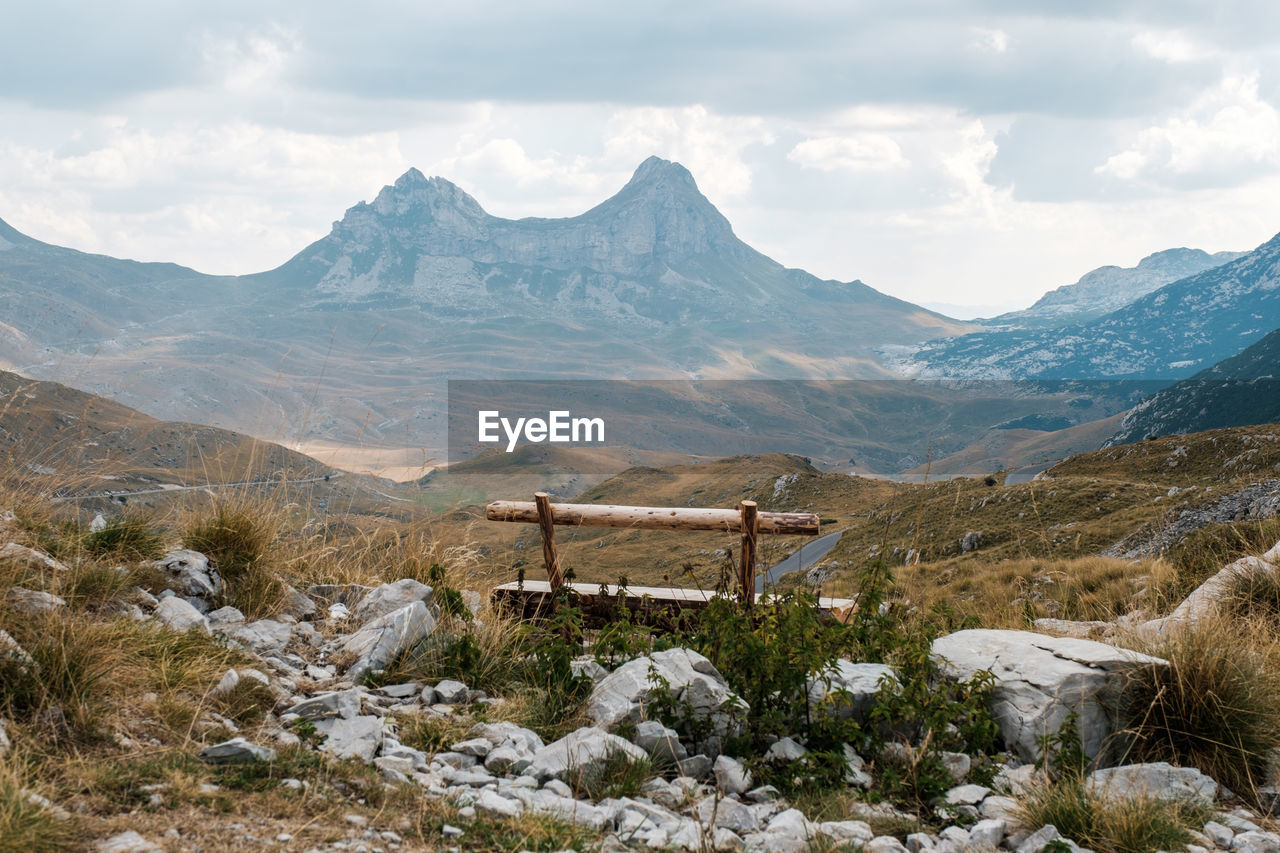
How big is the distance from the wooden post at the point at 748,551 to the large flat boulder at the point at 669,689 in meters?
1.74

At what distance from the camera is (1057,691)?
6438 mm

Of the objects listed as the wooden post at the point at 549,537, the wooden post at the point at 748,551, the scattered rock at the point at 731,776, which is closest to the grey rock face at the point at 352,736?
the scattered rock at the point at 731,776

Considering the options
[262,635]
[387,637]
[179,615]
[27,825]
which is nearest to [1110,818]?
[387,637]

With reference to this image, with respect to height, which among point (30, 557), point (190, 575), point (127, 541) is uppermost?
point (30, 557)

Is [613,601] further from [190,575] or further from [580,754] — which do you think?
[190,575]

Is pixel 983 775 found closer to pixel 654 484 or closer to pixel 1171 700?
pixel 1171 700

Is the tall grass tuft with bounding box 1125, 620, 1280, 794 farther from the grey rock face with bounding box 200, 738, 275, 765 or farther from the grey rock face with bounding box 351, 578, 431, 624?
the grey rock face with bounding box 351, 578, 431, 624

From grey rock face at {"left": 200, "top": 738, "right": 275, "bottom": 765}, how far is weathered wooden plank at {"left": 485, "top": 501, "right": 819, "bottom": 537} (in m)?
3.80

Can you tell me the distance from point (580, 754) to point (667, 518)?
3515 mm

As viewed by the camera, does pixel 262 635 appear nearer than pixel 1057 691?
No

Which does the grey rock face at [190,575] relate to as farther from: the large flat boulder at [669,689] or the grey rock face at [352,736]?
the large flat boulder at [669,689]

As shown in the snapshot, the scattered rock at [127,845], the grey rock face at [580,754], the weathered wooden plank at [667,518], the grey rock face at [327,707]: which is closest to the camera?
the scattered rock at [127,845]

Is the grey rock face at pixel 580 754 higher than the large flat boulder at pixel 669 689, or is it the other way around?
the large flat boulder at pixel 669 689

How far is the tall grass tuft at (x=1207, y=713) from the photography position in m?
6.18
